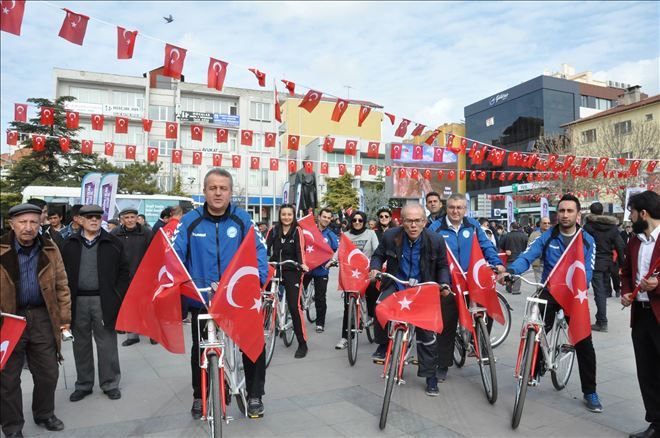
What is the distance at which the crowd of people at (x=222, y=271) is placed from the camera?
3.82 metres

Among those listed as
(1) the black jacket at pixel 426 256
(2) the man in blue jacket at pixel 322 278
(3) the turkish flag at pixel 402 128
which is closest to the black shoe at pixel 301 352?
(2) the man in blue jacket at pixel 322 278

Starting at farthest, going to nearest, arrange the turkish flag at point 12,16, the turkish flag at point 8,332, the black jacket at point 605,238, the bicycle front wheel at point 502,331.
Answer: the black jacket at point 605,238, the bicycle front wheel at point 502,331, the turkish flag at point 12,16, the turkish flag at point 8,332

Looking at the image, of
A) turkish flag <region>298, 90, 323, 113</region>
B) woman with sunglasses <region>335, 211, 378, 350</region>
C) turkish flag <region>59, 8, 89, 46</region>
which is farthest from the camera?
turkish flag <region>298, 90, 323, 113</region>

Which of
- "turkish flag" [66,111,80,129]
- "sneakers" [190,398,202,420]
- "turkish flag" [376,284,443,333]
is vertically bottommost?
"sneakers" [190,398,202,420]

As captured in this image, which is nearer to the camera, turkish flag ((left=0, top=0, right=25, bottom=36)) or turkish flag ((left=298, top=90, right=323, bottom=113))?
turkish flag ((left=0, top=0, right=25, bottom=36))

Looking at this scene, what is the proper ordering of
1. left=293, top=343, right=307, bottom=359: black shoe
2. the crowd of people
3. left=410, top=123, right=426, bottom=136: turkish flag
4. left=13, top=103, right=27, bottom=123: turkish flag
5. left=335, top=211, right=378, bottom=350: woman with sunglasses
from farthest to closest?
1. left=410, top=123, right=426, bottom=136: turkish flag
2. left=13, top=103, right=27, bottom=123: turkish flag
3. left=335, top=211, right=378, bottom=350: woman with sunglasses
4. left=293, top=343, right=307, bottom=359: black shoe
5. the crowd of people

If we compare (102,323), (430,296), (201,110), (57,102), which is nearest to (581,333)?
(430,296)

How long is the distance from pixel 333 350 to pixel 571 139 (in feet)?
114

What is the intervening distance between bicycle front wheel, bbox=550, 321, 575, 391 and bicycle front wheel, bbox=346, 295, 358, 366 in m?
2.18

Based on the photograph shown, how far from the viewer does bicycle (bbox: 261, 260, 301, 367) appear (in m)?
5.78

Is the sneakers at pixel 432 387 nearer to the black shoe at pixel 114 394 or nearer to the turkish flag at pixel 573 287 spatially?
the turkish flag at pixel 573 287

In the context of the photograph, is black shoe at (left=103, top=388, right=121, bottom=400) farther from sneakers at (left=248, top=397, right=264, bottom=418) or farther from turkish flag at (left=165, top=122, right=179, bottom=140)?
turkish flag at (left=165, top=122, right=179, bottom=140)

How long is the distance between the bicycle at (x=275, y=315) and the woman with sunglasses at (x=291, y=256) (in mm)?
129

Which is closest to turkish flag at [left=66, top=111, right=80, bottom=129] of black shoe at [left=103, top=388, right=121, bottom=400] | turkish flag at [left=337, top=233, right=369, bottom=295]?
turkish flag at [left=337, top=233, right=369, bottom=295]
